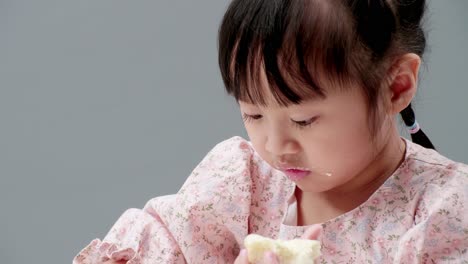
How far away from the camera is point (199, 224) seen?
3.04 ft

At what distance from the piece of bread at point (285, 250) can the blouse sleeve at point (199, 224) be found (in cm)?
16

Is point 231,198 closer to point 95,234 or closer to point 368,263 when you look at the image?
point 368,263

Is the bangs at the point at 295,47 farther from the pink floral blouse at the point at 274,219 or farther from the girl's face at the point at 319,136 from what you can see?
the pink floral blouse at the point at 274,219

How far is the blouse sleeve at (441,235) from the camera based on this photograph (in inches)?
30.8

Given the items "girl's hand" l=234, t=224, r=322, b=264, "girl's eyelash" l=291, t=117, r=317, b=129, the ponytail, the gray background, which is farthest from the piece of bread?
the gray background

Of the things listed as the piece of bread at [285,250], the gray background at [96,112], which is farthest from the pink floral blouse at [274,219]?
the gray background at [96,112]

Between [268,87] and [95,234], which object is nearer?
[268,87]

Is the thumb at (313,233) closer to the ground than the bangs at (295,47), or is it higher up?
closer to the ground

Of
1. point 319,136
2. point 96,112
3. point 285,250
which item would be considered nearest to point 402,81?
point 319,136

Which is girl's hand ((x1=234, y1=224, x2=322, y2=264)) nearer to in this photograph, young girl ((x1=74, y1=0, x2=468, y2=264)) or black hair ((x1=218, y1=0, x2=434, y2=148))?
young girl ((x1=74, y1=0, x2=468, y2=264))

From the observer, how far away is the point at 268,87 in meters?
0.74

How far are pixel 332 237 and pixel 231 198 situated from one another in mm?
135

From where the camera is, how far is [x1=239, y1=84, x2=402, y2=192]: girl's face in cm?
75

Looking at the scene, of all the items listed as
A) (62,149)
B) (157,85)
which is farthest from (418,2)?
(62,149)
